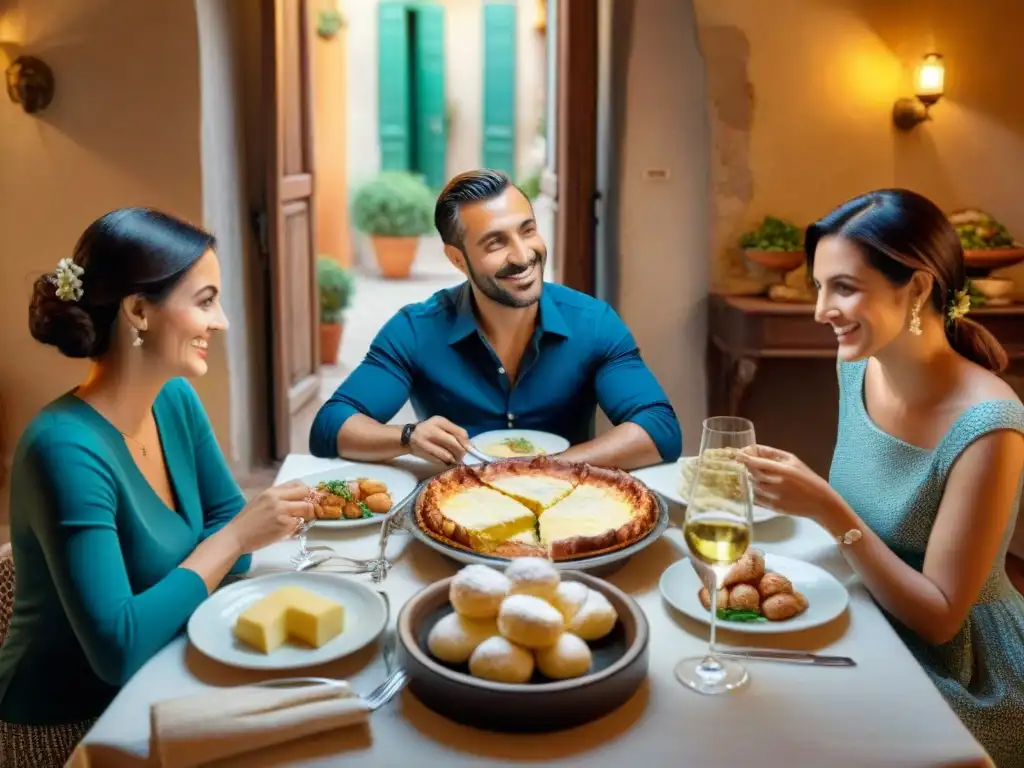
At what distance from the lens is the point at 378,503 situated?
1.73 metres

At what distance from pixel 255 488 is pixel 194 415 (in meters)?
2.39

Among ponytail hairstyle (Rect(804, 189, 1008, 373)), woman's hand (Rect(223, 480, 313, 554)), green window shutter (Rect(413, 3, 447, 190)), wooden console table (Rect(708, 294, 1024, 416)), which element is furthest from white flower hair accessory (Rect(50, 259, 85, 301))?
green window shutter (Rect(413, 3, 447, 190))

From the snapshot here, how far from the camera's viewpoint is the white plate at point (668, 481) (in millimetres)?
1694

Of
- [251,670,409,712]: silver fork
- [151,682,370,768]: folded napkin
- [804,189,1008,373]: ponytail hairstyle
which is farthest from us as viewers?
[804,189,1008,373]: ponytail hairstyle

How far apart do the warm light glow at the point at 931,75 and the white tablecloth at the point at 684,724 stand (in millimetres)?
2731

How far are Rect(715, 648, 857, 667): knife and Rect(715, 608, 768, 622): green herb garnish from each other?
0.07 meters

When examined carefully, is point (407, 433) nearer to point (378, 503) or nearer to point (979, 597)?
point (378, 503)

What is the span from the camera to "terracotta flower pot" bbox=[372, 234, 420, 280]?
8.47 m

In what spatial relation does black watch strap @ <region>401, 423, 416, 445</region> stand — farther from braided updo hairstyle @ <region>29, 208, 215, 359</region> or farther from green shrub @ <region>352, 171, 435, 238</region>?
green shrub @ <region>352, 171, 435, 238</region>

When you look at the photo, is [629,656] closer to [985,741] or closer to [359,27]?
[985,741]

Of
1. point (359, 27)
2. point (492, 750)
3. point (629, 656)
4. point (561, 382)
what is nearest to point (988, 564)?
point (629, 656)

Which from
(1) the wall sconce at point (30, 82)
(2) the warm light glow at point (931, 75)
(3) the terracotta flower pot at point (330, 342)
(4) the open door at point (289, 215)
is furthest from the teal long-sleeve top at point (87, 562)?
(3) the terracotta flower pot at point (330, 342)

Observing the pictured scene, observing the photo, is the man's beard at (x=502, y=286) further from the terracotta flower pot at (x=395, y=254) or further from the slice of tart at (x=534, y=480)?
the terracotta flower pot at (x=395, y=254)

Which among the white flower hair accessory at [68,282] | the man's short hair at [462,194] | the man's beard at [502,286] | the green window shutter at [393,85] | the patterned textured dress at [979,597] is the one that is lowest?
the patterned textured dress at [979,597]
